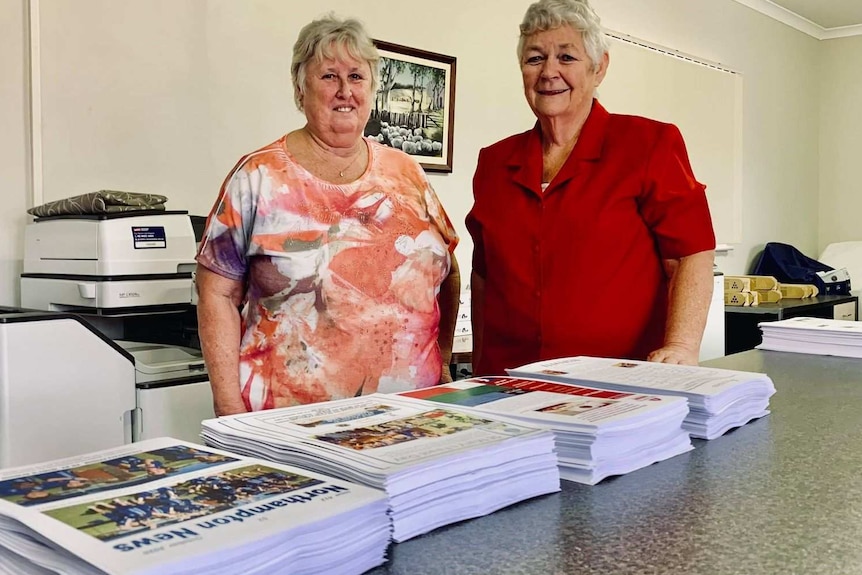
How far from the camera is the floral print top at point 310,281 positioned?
1523mm

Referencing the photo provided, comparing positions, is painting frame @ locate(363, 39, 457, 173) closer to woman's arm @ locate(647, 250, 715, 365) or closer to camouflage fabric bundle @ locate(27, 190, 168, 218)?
camouflage fabric bundle @ locate(27, 190, 168, 218)

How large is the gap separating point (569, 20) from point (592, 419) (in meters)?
1.02

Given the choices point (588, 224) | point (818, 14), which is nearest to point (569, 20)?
point (588, 224)

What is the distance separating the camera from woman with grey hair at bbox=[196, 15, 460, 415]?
1527 millimetres

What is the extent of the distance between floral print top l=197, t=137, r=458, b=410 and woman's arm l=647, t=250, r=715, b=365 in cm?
50

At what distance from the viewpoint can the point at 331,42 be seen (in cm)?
160

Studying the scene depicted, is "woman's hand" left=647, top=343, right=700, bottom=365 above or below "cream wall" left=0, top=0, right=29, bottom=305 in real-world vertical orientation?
below

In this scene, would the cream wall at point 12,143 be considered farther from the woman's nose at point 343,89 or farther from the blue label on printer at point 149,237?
the woman's nose at point 343,89

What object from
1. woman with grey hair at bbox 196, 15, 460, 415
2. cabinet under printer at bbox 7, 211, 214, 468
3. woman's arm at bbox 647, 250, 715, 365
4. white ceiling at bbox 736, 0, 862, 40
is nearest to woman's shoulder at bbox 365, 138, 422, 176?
woman with grey hair at bbox 196, 15, 460, 415

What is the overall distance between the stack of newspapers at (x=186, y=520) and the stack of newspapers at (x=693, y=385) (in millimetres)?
542

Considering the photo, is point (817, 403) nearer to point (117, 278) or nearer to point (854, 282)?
point (117, 278)

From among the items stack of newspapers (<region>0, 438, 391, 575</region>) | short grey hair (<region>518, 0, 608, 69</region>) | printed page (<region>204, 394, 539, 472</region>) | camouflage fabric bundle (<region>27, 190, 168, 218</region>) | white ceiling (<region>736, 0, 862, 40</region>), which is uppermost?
white ceiling (<region>736, 0, 862, 40</region>)

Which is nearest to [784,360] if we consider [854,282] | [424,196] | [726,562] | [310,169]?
[424,196]

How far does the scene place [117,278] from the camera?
2.13 meters
